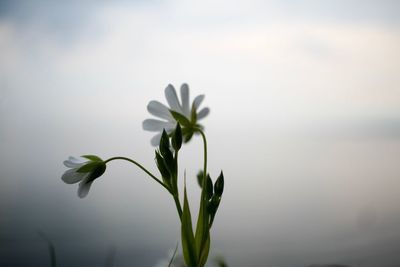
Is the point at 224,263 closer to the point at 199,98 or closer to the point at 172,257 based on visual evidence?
the point at 172,257

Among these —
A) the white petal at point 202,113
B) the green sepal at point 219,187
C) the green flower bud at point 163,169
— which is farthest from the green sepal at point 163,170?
the white petal at point 202,113

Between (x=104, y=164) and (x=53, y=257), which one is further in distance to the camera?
(x=104, y=164)

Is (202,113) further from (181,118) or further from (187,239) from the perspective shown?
(187,239)

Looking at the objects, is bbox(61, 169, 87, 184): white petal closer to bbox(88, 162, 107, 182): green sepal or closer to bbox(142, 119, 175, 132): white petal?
bbox(88, 162, 107, 182): green sepal

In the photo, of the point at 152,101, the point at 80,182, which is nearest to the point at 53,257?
the point at 80,182

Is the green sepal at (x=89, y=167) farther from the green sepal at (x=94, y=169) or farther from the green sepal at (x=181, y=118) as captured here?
the green sepal at (x=181, y=118)

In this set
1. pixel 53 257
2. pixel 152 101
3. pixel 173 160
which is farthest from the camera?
pixel 152 101

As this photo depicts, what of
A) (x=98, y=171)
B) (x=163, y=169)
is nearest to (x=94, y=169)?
(x=98, y=171)
